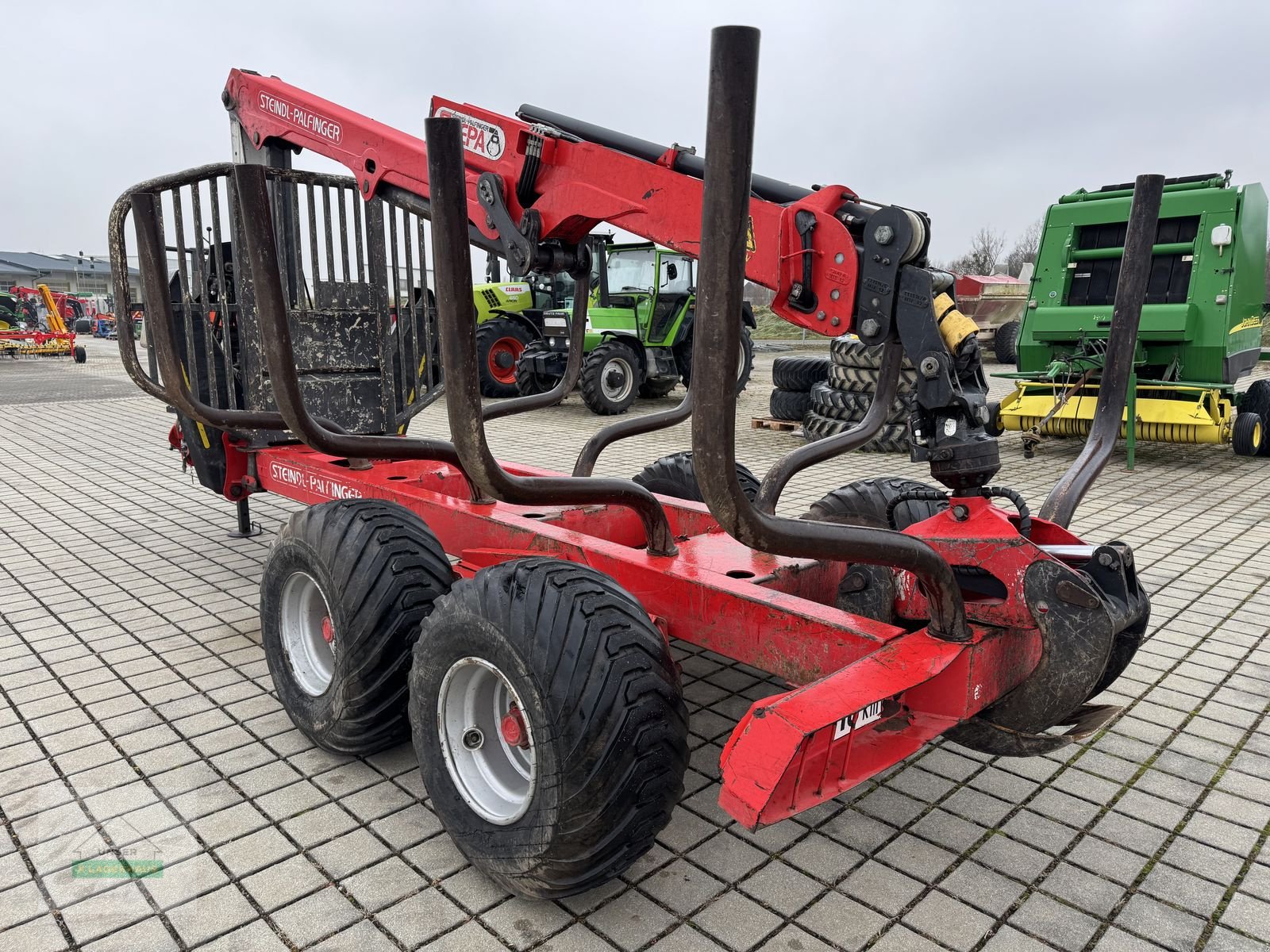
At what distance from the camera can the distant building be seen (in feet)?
230

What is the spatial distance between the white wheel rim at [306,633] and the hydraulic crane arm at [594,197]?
4.45 ft

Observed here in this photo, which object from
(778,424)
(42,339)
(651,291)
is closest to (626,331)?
(651,291)

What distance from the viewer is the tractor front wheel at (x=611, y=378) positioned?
38.9 ft

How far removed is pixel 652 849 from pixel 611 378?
32.4ft

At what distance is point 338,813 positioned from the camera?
105 inches

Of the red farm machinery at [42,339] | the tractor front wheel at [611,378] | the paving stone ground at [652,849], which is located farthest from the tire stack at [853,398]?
the red farm machinery at [42,339]

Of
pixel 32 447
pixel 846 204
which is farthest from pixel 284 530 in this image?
pixel 32 447


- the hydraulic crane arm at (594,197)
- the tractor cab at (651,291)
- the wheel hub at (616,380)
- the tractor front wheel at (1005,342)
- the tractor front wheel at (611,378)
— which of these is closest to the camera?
the hydraulic crane arm at (594,197)

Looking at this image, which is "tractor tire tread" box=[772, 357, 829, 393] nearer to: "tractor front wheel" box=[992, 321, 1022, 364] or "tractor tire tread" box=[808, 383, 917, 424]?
"tractor tire tread" box=[808, 383, 917, 424]

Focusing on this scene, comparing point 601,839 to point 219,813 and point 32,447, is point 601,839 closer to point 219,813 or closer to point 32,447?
point 219,813

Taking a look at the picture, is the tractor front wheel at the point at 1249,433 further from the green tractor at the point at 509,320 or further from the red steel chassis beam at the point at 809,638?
the green tractor at the point at 509,320

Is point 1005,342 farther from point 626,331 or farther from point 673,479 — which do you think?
point 673,479

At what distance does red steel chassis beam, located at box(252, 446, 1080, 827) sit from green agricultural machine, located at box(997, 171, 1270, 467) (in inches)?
233

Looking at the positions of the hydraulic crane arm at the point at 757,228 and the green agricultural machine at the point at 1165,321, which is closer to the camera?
the hydraulic crane arm at the point at 757,228
